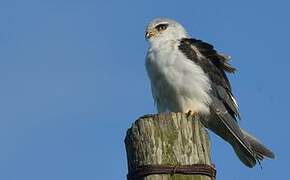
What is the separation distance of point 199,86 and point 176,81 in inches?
15.0

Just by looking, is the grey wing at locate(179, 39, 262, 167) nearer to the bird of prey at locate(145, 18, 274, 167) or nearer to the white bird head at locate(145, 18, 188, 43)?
the bird of prey at locate(145, 18, 274, 167)

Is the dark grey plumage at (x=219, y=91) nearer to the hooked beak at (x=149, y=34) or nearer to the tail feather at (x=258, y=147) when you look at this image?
the tail feather at (x=258, y=147)

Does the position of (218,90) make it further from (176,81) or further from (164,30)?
(164,30)

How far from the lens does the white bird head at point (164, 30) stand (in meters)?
8.90

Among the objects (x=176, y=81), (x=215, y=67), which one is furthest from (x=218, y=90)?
(x=176, y=81)

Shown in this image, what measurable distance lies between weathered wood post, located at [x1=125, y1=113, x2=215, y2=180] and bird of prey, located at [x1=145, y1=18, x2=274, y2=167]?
3193 millimetres

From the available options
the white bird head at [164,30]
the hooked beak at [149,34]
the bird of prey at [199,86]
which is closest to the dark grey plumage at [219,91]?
the bird of prey at [199,86]

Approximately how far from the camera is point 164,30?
29.9 feet

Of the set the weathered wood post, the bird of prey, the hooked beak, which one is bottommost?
the weathered wood post

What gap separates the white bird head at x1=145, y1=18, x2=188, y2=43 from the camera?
8.90 meters

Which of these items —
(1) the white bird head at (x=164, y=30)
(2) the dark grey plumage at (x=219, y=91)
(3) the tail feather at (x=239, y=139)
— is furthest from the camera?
(1) the white bird head at (x=164, y=30)

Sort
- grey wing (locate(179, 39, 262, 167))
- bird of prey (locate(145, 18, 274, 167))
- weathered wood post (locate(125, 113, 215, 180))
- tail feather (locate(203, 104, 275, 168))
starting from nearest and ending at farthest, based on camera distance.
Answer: weathered wood post (locate(125, 113, 215, 180))
tail feather (locate(203, 104, 275, 168))
bird of prey (locate(145, 18, 274, 167))
grey wing (locate(179, 39, 262, 167))

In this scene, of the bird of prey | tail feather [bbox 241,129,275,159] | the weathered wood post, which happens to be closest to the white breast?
the bird of prey

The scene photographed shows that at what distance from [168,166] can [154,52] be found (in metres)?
4.15
